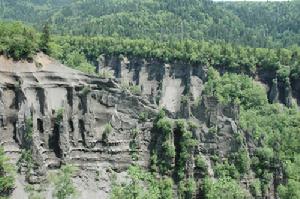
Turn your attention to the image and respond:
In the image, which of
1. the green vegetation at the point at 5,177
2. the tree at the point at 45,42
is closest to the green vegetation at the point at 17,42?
the tree at the point at 45,42

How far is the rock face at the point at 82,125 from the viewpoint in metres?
66.8

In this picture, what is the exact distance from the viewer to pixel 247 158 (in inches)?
2990

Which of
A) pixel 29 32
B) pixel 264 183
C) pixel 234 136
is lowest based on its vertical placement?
pixel 264 183

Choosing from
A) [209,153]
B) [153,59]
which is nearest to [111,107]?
[209,153]

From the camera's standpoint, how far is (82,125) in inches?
2766

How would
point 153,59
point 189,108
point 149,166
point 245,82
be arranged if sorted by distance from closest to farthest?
point 149,166 → point 189,108 → point 245,82 → point 153,59

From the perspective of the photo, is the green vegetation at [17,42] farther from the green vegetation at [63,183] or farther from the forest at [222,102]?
the green vegetation at [63,183]

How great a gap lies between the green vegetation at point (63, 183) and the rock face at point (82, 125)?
1.01 metres

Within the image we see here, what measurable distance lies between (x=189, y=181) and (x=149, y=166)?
499 cm

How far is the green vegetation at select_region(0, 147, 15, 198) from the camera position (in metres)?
61.9

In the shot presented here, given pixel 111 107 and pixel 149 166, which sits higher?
pixel 111 107

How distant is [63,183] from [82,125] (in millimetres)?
8410

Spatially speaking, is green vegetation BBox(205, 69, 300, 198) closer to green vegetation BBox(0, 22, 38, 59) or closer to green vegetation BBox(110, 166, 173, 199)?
green vegetation BBox(110, 166, 173, 199)

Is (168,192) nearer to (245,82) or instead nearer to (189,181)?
(189,181)
